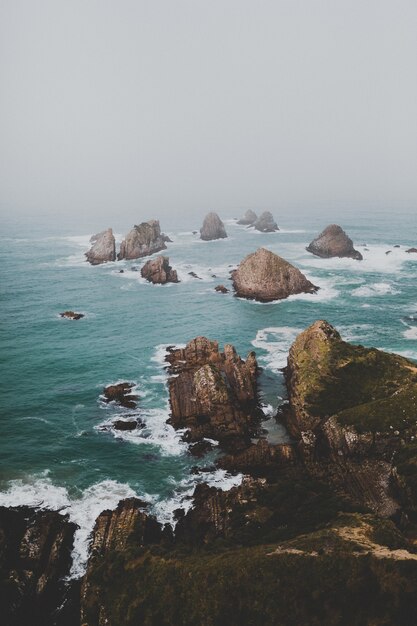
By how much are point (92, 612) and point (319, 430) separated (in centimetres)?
2647

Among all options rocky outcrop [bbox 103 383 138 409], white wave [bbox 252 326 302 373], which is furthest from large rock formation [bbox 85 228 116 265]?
rocky outcrop [bbox 103 383 138 409]

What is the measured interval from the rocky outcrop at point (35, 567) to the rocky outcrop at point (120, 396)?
65.3ft

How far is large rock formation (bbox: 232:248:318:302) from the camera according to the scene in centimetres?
9704

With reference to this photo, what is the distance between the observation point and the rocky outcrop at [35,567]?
2770cm

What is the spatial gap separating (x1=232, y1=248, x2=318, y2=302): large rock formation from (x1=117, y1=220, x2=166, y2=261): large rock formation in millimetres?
55578

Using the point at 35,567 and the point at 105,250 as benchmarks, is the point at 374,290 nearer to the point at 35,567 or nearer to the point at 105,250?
the point at 105,250

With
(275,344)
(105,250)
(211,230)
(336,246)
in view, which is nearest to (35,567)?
(275,344)

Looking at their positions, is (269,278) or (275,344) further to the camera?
(269,278)

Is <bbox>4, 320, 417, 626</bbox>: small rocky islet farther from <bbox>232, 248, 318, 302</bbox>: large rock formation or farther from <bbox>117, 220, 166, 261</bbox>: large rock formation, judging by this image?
<bbox>117, 220, 166, 261</bbox>: large rock formation

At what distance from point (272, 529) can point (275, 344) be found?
150 ft

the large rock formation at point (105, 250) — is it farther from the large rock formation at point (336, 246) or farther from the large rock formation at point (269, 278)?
the large rock formation at point (336, 246)

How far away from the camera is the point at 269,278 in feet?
322

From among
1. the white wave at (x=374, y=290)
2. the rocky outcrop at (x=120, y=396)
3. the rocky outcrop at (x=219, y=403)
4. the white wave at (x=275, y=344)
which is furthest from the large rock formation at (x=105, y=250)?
the rocky outcrop at (x=219, y=403)

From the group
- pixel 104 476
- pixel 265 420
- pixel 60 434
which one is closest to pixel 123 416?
pixel 60 434
